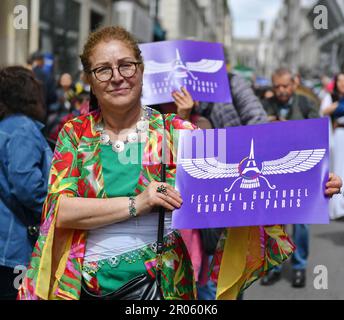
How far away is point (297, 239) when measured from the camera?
6.34 meters

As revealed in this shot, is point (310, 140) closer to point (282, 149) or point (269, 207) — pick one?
point (282, 149)

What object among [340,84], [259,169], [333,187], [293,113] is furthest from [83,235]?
[340,84]

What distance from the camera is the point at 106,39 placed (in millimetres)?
2623

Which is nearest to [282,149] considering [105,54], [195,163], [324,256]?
[195,163]

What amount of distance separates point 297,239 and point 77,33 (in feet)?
48.1

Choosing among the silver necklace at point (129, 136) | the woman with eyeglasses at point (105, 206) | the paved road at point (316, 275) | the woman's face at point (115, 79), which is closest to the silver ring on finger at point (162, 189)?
the woman with eyeglasses at point (105, 206)

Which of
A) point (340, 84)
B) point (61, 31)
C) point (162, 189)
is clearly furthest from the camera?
point (61, 31)

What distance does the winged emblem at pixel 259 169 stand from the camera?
2.52 metres

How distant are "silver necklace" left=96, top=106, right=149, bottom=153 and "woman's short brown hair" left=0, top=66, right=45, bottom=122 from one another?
120 cm

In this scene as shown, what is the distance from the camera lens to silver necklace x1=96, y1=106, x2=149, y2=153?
8.65 ft

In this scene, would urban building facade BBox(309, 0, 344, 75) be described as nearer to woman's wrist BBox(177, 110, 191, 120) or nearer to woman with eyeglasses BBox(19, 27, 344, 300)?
woman's wrist BBox(177, 110, 191, 120)

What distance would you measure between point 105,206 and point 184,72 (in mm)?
1876

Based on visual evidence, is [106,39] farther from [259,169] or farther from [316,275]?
[316,275]

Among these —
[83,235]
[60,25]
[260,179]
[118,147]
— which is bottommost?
[83,235]
